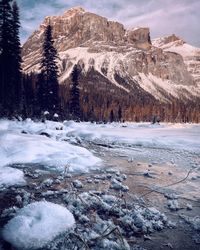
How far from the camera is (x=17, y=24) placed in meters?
46.3

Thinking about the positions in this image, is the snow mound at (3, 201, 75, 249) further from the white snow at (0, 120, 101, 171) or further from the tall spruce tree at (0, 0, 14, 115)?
the tall spruce tree at (0, 0, 14, 115)

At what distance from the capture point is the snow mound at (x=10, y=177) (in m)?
12.4

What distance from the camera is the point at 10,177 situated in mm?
13031

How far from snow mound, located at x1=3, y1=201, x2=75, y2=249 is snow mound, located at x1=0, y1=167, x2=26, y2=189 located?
371cm

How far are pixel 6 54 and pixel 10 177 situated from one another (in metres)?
34.7

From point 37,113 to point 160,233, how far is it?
47311 mm

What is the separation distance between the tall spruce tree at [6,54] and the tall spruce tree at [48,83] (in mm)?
10369

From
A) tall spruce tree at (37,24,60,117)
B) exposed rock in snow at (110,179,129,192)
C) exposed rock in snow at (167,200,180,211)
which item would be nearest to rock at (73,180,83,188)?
exposed rock in snow at (110,179,129,192)

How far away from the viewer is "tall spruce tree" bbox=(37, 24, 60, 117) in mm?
54781

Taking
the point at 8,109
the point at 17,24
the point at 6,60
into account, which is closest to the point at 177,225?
the point at 8,109

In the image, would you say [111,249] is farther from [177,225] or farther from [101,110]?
[101,110]

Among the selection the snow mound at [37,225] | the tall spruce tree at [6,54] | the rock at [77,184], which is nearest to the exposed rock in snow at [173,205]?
the rock at [77,184]

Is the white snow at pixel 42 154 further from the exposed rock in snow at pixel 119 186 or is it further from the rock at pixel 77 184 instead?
the exposed rock in snow at pixel 119 186

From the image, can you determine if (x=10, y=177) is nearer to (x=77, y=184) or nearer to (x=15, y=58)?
(x=77, y=184)
